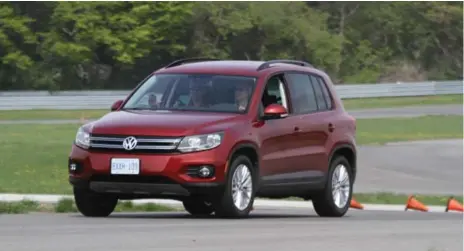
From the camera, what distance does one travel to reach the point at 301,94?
14812mm

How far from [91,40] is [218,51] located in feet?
23.0

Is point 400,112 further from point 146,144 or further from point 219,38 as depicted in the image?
point 146,144

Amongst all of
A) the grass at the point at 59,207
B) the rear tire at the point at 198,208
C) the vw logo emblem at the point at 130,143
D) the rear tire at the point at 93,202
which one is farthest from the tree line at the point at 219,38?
the vw logo emblem at the point at 130,143

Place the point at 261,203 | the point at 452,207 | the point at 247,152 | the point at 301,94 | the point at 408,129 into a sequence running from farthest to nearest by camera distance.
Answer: the point at 408,129
the point at 261,203
the point at 452,207
the point at 301,94
the point at 247,152

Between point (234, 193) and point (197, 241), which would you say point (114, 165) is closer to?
point (234, 193)

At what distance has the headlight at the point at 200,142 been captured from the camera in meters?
12.7

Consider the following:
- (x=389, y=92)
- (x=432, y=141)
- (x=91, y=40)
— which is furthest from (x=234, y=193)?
(x=389, y=92)

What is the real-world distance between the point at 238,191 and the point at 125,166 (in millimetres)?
1214

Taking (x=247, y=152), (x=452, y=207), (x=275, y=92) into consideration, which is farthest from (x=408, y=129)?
(x=247, y=152)

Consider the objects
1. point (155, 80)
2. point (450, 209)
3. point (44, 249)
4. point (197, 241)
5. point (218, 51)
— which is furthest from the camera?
point (218, 51)

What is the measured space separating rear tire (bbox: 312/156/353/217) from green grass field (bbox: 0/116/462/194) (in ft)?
Result: 22.8

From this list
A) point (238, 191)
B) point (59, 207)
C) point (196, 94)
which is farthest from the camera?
point (59, 207)

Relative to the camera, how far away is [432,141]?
125 feet

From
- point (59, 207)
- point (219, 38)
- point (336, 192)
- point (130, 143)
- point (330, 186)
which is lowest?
point (219, 38)
